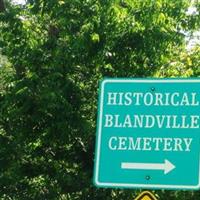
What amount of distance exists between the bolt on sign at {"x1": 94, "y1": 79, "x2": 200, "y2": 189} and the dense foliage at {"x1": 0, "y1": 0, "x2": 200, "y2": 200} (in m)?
4.96

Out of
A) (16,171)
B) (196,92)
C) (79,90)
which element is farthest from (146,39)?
(196,92)

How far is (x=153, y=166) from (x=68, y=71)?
19.2 ft

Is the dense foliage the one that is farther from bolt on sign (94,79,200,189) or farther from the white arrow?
the white arrow

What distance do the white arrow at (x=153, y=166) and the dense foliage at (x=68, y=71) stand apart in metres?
5.06

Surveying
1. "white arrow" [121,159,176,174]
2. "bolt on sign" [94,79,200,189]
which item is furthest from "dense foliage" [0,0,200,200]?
"white arrow" [121,159,176,174]

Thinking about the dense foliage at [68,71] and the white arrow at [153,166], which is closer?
the white arrow at [153,166]

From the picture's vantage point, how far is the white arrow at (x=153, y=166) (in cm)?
349

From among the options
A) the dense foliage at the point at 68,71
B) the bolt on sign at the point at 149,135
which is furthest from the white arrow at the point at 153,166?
A: the dense foliage at the point at 68,71

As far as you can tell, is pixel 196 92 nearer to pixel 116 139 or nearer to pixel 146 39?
pixel 116 139

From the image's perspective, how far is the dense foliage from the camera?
8.98 m

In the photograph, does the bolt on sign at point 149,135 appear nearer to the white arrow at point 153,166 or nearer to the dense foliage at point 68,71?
the white arrow at point 153,166

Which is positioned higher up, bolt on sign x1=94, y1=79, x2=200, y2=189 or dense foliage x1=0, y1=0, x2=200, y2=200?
dense foliage x1=0, y1=0, x2=200, y2=200

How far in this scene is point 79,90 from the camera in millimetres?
9430

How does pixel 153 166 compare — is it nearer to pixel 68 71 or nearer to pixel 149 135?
pixel 149 135
